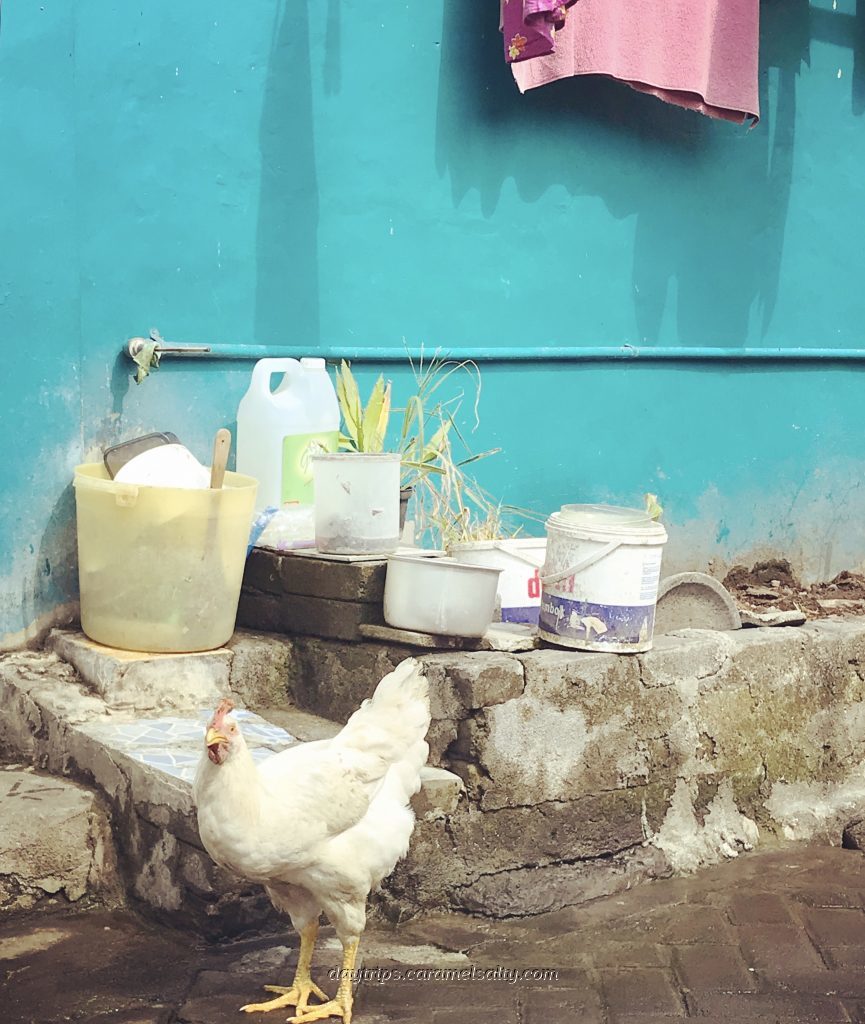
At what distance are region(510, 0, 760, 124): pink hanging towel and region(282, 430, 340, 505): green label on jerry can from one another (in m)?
1.63

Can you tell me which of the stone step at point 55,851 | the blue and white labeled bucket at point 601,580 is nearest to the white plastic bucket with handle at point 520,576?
the blue and white labeled bucket at point 601,580

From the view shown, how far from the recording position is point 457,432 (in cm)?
548

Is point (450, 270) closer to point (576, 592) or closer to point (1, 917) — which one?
point (576, 592)

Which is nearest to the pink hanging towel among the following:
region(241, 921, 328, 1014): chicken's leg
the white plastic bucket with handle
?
the white plastic bucket with handle

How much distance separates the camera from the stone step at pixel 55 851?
12.6 ft

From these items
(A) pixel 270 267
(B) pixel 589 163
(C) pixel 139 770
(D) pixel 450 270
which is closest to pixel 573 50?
(B) pixel 589 163

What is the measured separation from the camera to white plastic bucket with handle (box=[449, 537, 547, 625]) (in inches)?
190

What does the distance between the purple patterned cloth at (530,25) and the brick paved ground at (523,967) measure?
311cm

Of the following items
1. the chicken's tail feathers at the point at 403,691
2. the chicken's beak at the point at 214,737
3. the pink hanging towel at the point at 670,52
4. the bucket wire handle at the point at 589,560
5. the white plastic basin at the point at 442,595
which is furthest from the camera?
the pink hanging towel at the point at 670,52

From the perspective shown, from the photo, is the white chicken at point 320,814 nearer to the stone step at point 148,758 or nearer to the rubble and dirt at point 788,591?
the stone step at point 148,758

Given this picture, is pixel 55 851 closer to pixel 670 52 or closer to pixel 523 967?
pixel 523 967

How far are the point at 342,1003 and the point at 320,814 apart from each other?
517 mm

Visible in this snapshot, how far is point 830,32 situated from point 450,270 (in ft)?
7.92

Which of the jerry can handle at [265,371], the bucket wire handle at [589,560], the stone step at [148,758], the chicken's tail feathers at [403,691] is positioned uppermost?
the jerry can handle at [265,371]
